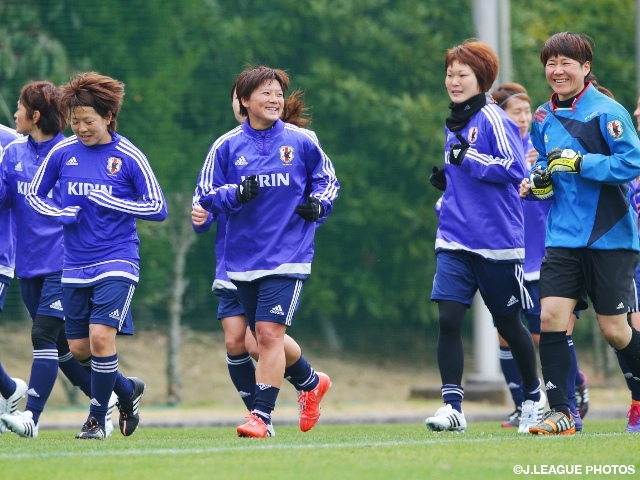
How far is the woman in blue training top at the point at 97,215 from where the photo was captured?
7.48 meters

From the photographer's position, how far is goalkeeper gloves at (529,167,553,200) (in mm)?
7066

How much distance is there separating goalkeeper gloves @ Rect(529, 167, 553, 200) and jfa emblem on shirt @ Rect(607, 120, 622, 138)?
411 millimetres

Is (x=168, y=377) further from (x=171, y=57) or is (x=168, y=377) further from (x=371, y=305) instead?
(x=171, y=57)

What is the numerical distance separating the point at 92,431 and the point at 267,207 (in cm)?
169

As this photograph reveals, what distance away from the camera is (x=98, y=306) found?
7449mm

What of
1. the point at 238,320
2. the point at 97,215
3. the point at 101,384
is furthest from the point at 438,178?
the point at 101,384

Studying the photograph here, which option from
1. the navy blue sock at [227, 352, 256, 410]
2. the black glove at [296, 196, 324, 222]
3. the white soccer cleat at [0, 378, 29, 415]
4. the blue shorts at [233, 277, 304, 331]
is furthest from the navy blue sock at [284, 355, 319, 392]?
the white soccer cleat at [0, 378, 29, 415]

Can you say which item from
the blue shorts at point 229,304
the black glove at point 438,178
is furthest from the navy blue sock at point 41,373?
the black glove at point 438,178

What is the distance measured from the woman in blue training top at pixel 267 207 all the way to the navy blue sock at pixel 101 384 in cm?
88

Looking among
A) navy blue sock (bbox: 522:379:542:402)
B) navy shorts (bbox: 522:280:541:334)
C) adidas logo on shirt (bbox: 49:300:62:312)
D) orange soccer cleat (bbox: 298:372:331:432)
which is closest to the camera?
navy blue sock (bbox: 522:379:542:402)

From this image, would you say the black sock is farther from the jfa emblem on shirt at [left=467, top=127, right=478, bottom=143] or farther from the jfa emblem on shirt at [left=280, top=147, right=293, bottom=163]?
the jfa emblem on shirt at [left=280, top=147, right=293, bottom=163]

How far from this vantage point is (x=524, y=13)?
50.8ft

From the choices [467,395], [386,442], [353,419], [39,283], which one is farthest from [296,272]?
[467,395]

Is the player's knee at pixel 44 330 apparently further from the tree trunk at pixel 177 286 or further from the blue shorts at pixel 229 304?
the tree trunk at pixel 177 286
